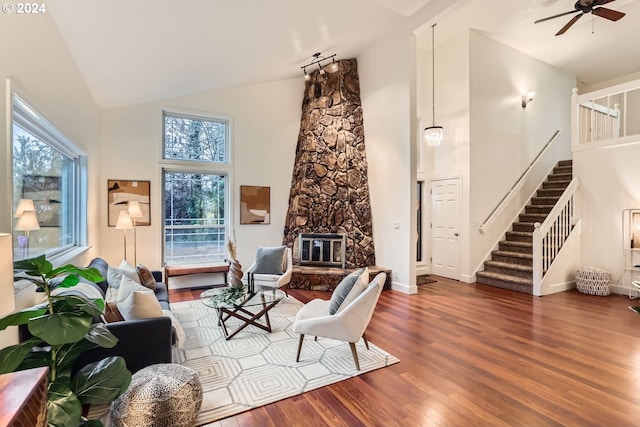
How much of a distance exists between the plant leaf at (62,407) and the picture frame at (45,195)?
1.85 m

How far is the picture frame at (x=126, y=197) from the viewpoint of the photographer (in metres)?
4.98

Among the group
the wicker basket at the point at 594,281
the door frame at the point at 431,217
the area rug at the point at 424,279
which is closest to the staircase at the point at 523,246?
the door frame at the point at 431,217

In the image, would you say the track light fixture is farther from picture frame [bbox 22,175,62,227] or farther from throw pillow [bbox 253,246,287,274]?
picture frame [bbox 22,175,62,227]

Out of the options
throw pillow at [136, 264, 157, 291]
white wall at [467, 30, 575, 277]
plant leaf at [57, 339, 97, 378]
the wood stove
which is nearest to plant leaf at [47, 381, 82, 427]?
plant leaf at [57, 339, 97, 378]

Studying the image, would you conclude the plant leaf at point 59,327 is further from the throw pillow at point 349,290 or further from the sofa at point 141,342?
the throw pillow at point 349,290

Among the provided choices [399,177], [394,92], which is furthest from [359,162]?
[394,92]

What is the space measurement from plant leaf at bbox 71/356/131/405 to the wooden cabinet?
34 centimetres

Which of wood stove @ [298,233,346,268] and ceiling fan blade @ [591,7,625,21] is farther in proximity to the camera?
wood stove @ [298,233,346,268]

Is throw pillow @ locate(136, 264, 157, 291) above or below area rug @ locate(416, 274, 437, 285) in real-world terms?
above

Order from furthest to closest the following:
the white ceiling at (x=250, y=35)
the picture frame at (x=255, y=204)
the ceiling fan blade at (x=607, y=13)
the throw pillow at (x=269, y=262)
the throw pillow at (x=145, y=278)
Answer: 1. the picture frame at (x=255, y=204)
2. the throw pillow at (x=269, y=262)
3. the ceiling fan blade at (x=607, y=13)
4. the throw pillow at (x=145, y=278)
5. the white ceiling at (x=250, y=35)

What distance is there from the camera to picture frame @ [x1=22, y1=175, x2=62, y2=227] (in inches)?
102

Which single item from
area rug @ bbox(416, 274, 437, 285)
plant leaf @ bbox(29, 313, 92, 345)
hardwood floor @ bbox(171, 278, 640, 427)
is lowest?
hardwood floor @ bbox(171, 278, 640, 427)

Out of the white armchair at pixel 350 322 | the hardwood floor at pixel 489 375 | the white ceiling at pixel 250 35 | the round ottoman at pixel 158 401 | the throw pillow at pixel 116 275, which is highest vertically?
the white ceiling at pixel 250 35

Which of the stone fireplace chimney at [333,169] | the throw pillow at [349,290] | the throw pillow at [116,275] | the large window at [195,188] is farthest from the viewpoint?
the stone fireplace chimney at [333,169]
